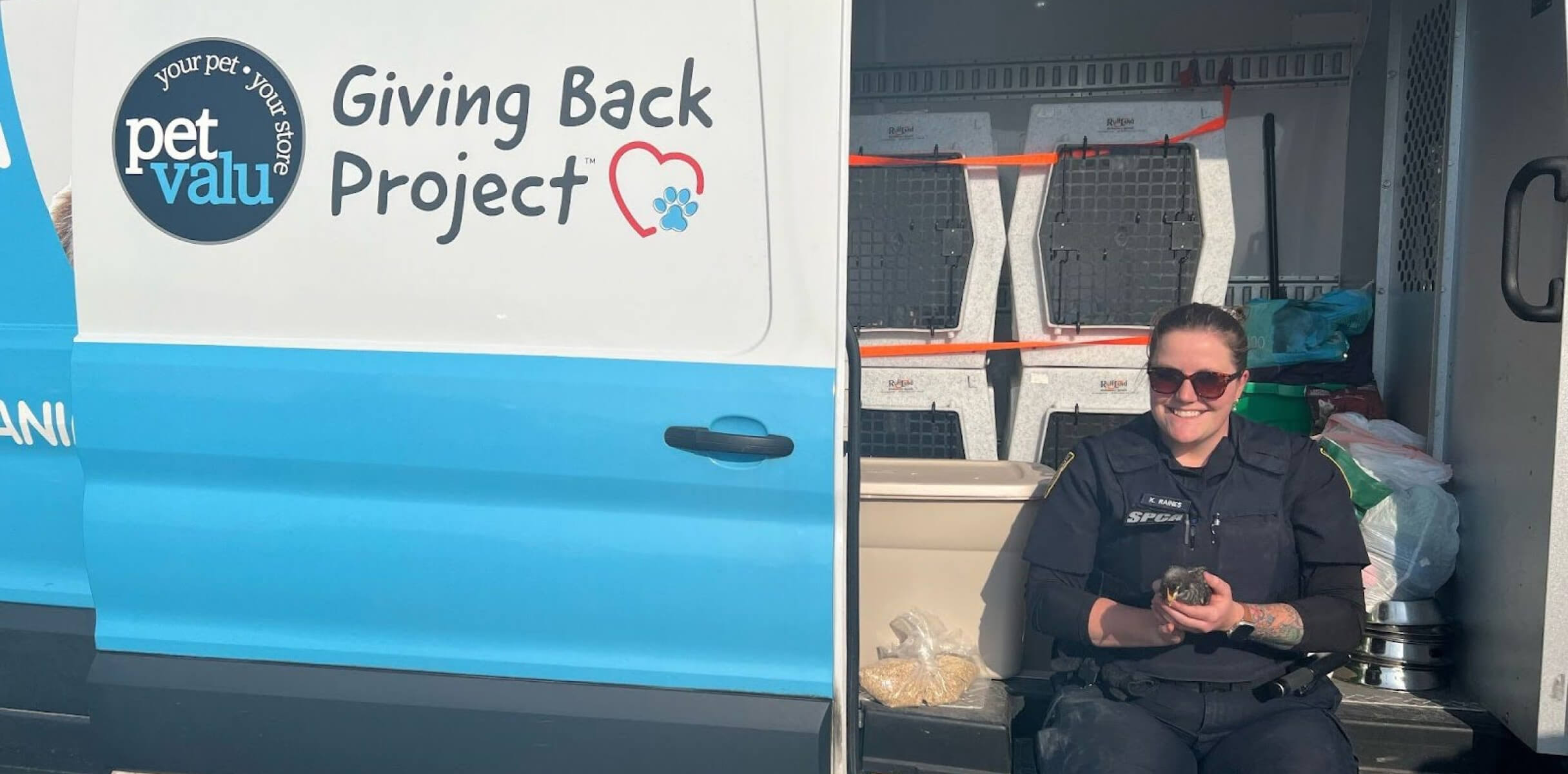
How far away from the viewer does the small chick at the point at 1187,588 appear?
211 cm

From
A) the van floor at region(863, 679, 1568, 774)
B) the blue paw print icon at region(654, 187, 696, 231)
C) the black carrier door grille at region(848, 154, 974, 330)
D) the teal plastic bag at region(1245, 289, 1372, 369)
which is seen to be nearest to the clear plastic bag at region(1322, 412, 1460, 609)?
the van floor at region(863, 679, 1568, 774)

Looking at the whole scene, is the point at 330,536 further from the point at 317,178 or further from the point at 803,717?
the point at 803,717

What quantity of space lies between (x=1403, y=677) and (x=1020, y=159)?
1.74 m

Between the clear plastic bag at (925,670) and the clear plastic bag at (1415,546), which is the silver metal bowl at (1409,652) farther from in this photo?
the clear plastic bag at (925,670)

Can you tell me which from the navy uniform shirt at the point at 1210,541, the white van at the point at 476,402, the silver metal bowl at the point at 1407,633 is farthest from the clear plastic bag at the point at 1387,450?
the navy uniform shirt at the point at 1210,541

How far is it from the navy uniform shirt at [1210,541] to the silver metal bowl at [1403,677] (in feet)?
1.57

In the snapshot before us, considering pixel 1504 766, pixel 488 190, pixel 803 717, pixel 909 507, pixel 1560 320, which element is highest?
pixel 488 190

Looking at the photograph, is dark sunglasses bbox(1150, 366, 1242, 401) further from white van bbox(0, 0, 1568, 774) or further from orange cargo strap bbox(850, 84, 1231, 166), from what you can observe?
orange cargo strap bbox(850, 84, 1231, 166)

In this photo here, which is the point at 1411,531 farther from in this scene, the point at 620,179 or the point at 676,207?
the point at 620,179

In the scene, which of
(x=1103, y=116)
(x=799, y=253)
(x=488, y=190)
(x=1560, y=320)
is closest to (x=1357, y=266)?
(x=1103, y=116)

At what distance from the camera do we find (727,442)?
6.68ft

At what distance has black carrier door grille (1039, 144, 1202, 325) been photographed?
3.38 metres

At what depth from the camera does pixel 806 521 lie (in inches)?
80.7

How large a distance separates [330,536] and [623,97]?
3.35 ft
